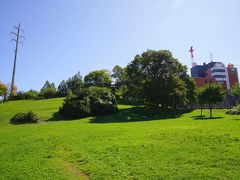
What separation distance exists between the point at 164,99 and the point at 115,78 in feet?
151

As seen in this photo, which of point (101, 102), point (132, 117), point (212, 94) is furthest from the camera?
point (101, 102)

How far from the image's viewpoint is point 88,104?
169 feet

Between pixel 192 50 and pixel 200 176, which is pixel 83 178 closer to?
pixel 200 176

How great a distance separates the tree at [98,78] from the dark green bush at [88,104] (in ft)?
144

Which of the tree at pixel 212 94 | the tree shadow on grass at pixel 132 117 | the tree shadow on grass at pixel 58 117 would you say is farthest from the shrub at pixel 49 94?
the tree at pixel 212 94

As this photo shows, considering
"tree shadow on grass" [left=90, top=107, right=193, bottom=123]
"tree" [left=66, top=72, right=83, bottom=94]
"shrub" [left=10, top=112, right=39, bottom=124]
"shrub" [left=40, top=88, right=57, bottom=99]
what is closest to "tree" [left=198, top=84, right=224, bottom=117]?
"tree shadow on grass" [left=90, top=107, right=193, bottom=123]

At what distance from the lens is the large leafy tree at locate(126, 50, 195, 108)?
187ft

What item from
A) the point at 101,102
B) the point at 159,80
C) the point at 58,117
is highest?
the point at 159,80

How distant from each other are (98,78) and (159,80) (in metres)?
47.9

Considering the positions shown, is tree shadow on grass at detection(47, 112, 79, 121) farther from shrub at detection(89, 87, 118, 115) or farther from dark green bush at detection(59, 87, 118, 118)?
shrub at detection(89, 87, 118, 115)

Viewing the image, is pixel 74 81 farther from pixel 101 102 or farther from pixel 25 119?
pixel 25 119

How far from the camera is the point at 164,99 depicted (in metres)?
57.0

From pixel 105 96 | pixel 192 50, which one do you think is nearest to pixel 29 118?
pixel 105 96

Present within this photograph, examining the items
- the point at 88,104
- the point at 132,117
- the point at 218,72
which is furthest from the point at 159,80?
the point at 218,72
